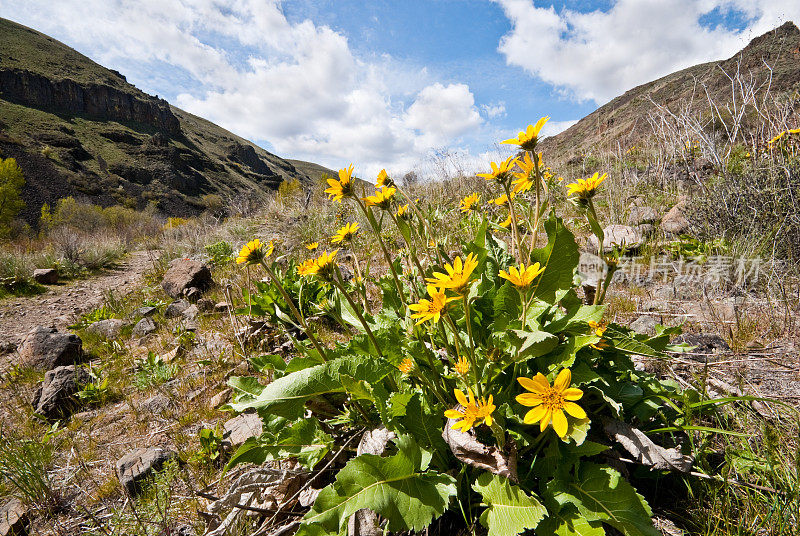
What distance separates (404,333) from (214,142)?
263 ft

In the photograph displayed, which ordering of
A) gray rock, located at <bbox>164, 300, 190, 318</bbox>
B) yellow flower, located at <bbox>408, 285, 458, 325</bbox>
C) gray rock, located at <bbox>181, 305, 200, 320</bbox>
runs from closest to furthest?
yellow flower, located at <bbox>408, 285, 458, 325</bbox>, gray rock, located at <bbox>181, 305, 200, 320</bbox>, gray rock, located at <bbox>164, 300, 190, 318</bbox>

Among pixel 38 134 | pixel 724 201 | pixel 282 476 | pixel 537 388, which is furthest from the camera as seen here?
pixel 38 134

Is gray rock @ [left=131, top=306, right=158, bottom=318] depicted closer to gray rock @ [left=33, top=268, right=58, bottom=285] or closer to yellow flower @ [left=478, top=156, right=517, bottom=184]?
yellow flower @ [left=478, top=156, right=517, bottom=184]

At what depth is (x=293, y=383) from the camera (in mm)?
1149

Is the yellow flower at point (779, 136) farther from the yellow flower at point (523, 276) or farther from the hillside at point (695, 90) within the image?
the yellow flower at point (523, 276)

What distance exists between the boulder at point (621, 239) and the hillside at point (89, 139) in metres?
26.9

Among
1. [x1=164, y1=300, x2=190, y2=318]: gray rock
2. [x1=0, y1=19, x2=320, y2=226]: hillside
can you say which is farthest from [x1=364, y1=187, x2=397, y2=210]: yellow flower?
[x1=0, y1=19, x2=320, y2=226]: hillside

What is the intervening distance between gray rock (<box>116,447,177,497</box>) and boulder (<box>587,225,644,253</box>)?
11.6 feet

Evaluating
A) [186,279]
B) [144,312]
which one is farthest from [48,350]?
[186,279]

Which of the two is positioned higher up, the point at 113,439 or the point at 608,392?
the point at 608,392

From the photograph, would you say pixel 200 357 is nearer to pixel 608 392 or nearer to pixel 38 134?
pixel 608 392

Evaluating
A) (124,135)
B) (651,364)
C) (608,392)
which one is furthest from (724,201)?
(124,135)

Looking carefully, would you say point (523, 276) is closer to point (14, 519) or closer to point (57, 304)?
point (14, 519)

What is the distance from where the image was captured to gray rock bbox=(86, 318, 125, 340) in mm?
3470
